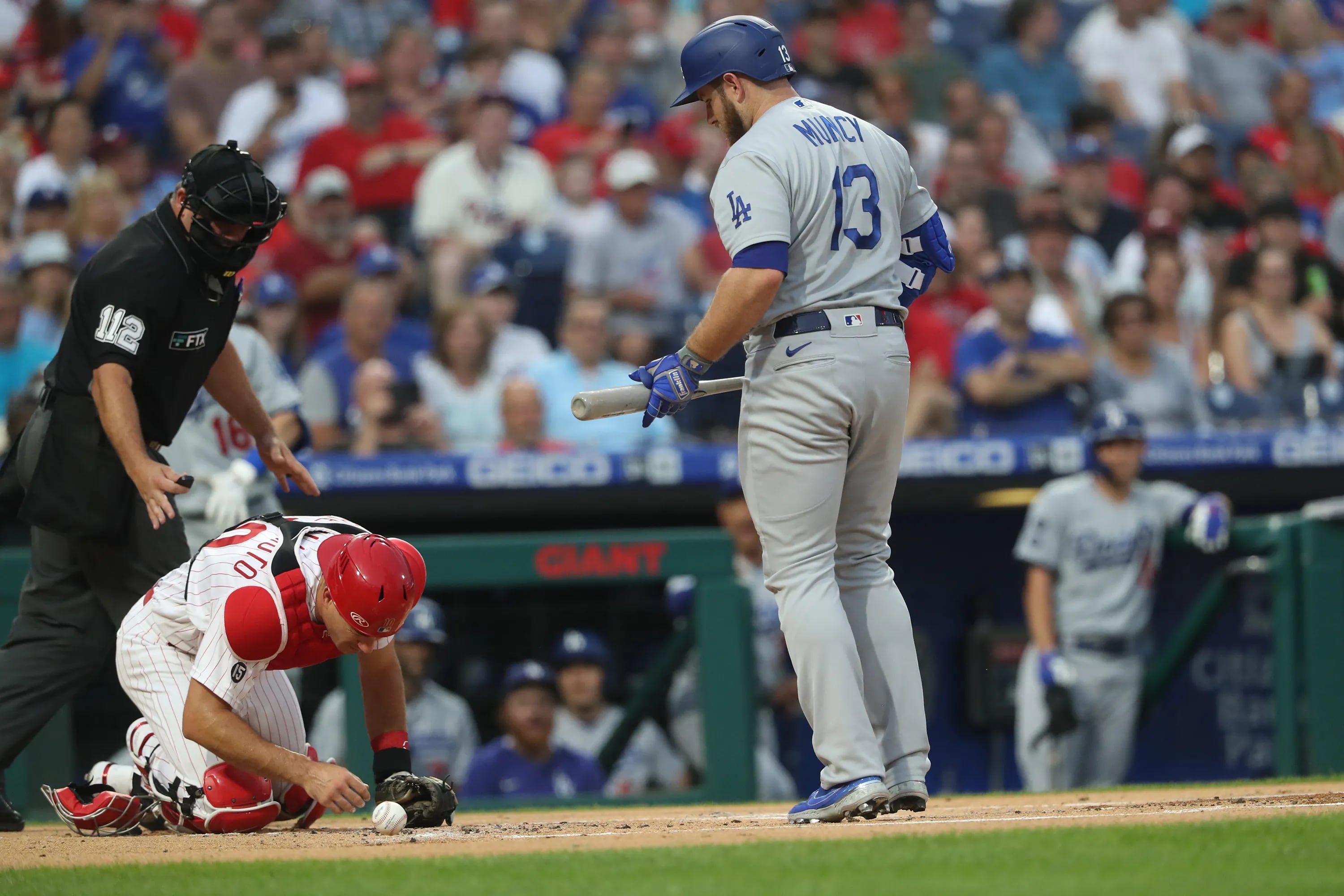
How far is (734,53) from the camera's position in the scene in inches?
163

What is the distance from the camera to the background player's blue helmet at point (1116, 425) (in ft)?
23.7

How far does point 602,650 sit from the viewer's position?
280 inches

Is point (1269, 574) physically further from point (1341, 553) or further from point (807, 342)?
point (807, 342)

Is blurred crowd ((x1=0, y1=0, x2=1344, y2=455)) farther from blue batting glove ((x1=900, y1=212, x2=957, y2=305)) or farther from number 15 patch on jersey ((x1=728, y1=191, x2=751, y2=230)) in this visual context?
number 15 patch on jersey ((x1=728, y1=191, x2=751, y2=230))

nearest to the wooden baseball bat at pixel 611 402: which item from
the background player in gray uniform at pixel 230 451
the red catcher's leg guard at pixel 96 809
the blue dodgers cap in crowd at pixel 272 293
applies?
the red catcher's leg guard at pixel 96 809

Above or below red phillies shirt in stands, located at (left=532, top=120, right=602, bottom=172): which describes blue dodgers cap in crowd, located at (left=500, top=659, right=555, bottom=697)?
below

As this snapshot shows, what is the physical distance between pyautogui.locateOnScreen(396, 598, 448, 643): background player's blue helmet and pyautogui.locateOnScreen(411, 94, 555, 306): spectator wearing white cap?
10.5ft

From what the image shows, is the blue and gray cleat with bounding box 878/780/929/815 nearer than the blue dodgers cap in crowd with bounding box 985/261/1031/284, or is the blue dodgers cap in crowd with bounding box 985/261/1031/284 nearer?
the blue and gray cleat with bounding box 878/780/929/815

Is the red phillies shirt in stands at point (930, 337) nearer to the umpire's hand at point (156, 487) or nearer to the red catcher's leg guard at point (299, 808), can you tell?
the red catcher's leg guard at point (299, 808)

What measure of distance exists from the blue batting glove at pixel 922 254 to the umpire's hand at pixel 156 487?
1869mm

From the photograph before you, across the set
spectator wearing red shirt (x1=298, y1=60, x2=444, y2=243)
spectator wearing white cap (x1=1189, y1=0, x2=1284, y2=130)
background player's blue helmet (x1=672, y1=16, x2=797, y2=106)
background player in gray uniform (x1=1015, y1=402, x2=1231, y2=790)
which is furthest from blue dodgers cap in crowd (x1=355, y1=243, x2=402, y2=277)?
spectator wearing white cap (x1=1189, y1=0, x2=1284, y2=130)

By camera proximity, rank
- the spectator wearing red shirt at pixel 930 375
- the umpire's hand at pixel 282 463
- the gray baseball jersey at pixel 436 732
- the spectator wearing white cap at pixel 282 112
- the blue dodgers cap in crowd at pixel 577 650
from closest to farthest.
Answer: the umpire's hand at pixel 282 463, the gray baseball jersey at pixel 436 732, the blue dodgers cap in crowd at pixel 577 650, the spectator wearing red shirt at pixel 930 375, the spectator wearing white cap at pixel 282 112

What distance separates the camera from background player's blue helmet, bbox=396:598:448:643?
670cm

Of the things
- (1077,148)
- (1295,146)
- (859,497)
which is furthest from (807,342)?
(1295,146)
